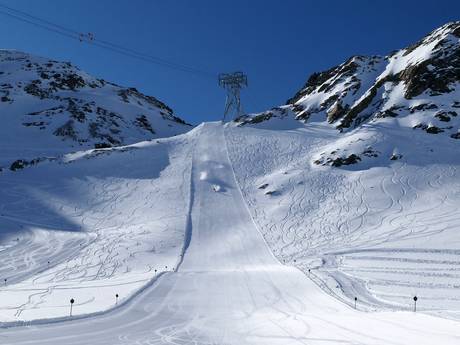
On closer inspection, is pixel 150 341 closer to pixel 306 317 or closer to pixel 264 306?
pixel 306 317

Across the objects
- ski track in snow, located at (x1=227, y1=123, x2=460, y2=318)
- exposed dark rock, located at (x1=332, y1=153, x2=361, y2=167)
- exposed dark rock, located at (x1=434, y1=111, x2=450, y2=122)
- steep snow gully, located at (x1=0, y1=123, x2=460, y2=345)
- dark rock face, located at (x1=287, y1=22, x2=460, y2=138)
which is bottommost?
steep snow gully, located at (x1=0, y1=123, x2=460, y2=345)

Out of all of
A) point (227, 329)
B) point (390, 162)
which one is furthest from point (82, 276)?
point (390, 162)

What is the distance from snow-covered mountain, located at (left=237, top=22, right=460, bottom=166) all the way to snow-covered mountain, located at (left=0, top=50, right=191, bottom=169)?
23541 millimetres

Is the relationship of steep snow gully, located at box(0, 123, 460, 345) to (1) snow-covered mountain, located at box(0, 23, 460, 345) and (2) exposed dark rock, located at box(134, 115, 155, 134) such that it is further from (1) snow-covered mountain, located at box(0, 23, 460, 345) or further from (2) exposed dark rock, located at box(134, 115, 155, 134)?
(2) exposed dark rock, located at box(134, 115, 155, 134)

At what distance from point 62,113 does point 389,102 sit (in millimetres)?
55881

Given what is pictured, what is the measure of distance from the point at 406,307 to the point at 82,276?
1732cm

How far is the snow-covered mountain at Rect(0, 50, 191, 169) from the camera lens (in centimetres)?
7063

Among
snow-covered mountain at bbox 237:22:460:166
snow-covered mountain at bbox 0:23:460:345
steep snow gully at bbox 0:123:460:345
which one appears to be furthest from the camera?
snow-covered mountain at bbox 237:22:460:166

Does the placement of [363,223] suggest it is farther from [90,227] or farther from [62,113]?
[62,113]

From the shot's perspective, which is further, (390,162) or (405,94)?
(405,94)

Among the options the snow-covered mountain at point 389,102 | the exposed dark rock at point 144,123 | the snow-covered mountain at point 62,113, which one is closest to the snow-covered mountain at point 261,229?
the snow-covered mountain at point 389,102

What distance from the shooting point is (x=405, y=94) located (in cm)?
6150

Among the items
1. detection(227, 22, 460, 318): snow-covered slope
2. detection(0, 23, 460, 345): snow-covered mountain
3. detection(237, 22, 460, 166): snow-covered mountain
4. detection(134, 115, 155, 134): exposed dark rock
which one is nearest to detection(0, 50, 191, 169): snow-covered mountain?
detection(134, 115, 155, 134): exposed dark rock

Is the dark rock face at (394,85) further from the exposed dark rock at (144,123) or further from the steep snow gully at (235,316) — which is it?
the steep snow gully at (235,316)
